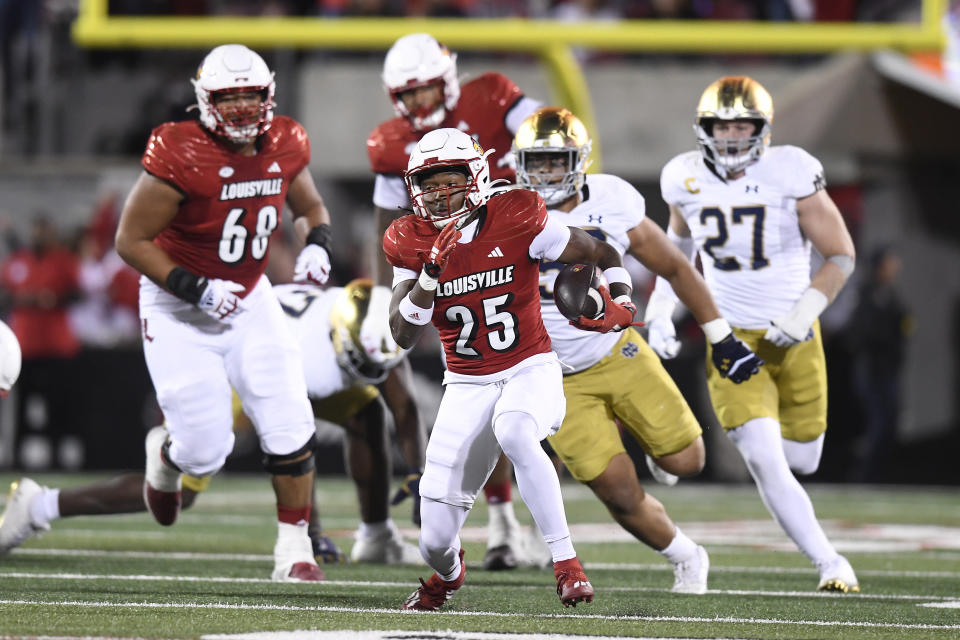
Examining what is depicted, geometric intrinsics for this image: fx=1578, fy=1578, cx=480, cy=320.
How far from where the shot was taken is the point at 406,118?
5.86m

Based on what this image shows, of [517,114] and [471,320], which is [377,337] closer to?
[517,114]

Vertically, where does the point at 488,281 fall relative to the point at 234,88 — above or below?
below

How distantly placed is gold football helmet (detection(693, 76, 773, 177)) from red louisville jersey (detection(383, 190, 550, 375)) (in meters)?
1.20

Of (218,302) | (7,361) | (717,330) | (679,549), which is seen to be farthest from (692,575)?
(7,361)

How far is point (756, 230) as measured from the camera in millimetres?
5387

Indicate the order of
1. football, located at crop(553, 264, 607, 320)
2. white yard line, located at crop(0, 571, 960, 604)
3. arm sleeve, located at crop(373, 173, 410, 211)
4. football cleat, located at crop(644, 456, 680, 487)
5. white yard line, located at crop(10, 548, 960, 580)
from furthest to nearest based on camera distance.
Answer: arm sleeve, located at crop(373, 173, 410, 211)
white yard line, located at crop(10, 548, 960, 580)
football cleat, located at crop(644, 456, 680, 487)
white yard line, located at crop(0, 571, 960, 604)
football, located at crop(553, 264, 607, 320)

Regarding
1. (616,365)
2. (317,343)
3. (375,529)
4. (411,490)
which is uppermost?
(616,365)

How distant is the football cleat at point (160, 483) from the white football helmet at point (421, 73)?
146 cm

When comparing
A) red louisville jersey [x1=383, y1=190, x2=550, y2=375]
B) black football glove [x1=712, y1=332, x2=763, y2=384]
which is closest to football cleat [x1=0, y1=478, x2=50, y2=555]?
red louisville jersey [x1=383, y1=190, x2=550, y2=375]

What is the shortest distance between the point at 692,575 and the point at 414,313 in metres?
1.33

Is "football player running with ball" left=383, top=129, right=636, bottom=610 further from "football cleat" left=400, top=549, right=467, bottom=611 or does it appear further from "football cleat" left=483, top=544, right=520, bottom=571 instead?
"football cleat" left=483, top=544, right=520, bottom=571

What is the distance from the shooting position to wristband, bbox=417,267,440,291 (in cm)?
413

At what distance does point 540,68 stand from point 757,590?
8.14 m

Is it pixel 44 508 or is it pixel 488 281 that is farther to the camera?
pixel 44 508
